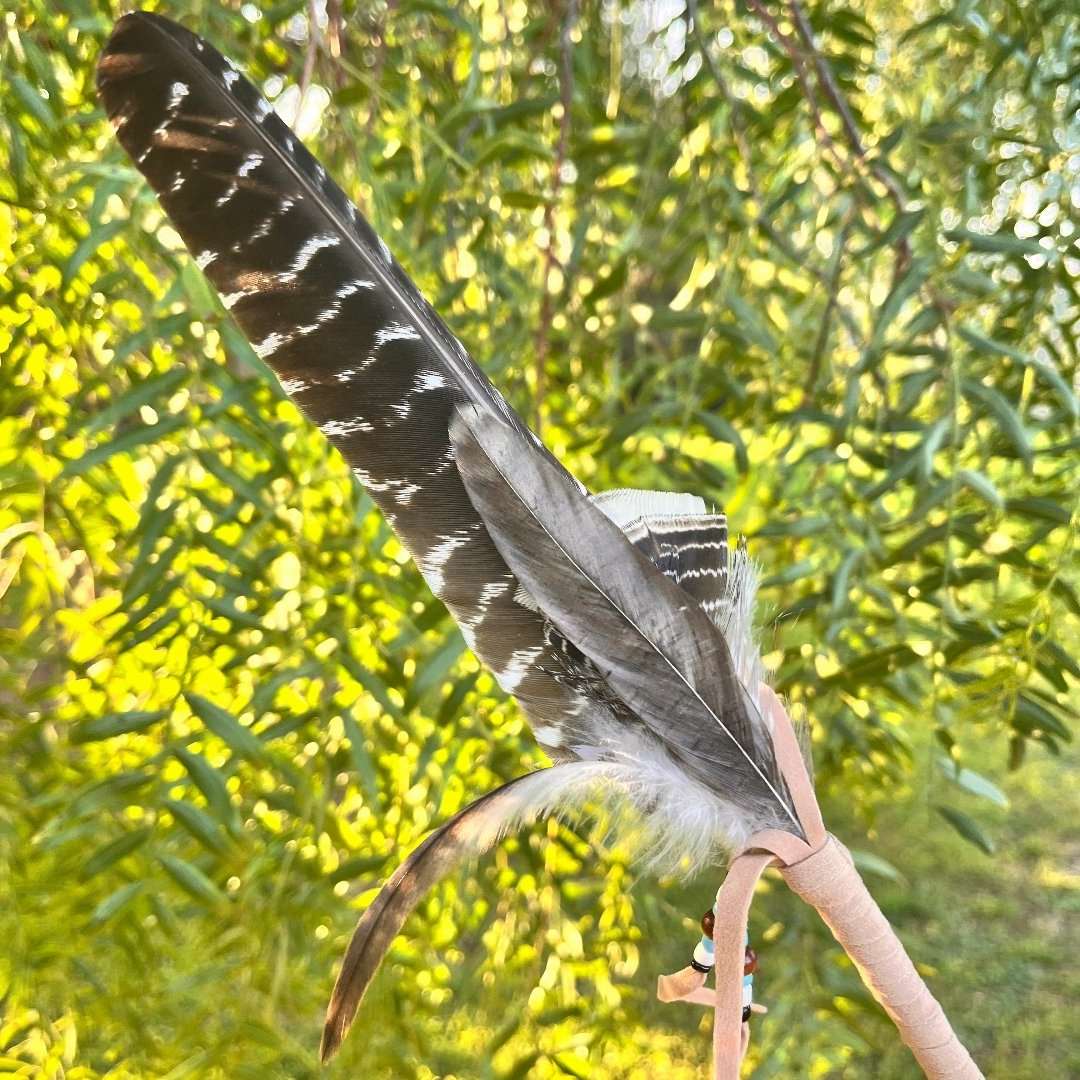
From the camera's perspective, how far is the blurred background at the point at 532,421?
70 centimetres

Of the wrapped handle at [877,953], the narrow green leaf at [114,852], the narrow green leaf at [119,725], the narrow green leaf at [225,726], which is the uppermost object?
the narrow green leaf at [119,725]

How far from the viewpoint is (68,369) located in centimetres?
84

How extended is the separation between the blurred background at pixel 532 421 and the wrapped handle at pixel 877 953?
0.19m

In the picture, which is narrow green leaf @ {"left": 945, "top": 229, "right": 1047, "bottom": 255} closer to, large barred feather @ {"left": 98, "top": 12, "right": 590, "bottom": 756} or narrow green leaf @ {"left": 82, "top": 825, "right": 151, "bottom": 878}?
large barred feather @ {"left": 98, "top": 12, "right": 590, "bottom": 756}

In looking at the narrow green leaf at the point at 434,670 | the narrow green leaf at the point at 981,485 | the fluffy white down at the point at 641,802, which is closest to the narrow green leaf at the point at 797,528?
the narrow green leaf at the point at 981,485

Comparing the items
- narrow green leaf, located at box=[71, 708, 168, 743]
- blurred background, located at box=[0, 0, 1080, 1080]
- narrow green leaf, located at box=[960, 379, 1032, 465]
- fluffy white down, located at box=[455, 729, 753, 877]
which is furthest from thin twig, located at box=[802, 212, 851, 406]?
narrow green leaf, located at box=[71, 708, 168, 743]

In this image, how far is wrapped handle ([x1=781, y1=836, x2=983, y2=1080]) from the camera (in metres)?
0.45

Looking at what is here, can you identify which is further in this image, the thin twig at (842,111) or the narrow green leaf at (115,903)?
the thin twig at (842,111)

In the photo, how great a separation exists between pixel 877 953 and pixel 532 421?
0.48 meters

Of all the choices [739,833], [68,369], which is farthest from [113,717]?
[739,833]

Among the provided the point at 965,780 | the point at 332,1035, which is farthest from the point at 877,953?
the point at 965,780

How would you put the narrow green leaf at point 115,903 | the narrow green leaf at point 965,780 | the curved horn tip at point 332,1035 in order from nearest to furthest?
the curved horn tip at point 332,1035
the narrow green leaf at point 115,903
the narrow green leaf at point 965,780

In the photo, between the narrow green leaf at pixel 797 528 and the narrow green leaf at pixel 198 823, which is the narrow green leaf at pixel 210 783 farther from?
the narrow green leaf at pixel 797 528

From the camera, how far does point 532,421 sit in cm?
83
